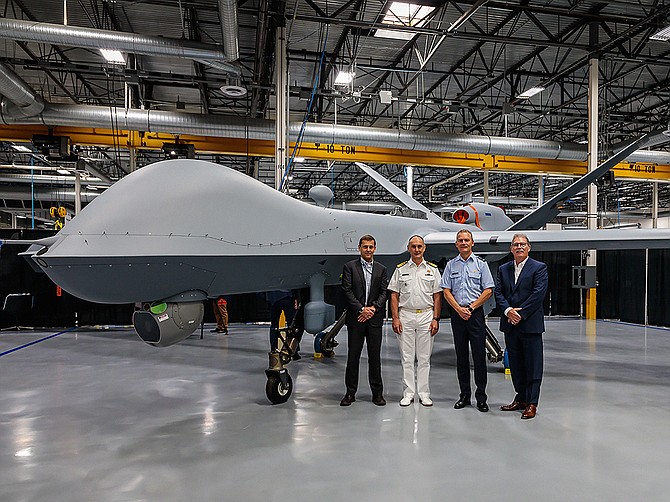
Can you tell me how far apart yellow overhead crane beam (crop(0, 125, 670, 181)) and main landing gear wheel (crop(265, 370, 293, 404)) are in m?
6.78

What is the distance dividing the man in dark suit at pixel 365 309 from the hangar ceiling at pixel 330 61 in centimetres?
251

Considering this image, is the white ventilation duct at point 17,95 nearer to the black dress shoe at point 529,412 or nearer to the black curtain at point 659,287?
the black dress shoe at point 529,412

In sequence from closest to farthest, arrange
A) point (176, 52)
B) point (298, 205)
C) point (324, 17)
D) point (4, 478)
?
point (4, 478), point (298, 205), point (176, 52), point (324, 17)

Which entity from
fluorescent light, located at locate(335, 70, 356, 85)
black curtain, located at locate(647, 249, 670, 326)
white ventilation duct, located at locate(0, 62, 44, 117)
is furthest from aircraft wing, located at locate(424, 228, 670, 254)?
white ventilation duct, located at locate(0, 62, 44, 117)

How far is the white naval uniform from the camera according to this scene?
Result: 16.0 ft

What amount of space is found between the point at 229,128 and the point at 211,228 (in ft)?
26.6

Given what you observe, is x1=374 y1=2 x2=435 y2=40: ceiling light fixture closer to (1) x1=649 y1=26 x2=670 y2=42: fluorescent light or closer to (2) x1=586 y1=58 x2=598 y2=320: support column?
(1) x1=649 y1=26 x2=670 y2=42: fluorescent light

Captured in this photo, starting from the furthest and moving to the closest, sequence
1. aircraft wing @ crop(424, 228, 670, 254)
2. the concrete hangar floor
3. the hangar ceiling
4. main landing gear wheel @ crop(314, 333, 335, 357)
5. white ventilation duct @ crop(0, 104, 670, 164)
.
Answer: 1. white ventilation duct @ crop(0, 104, 670, 164)
2. the hangar ceiling
3. main landing gear wheel @ crop(314, 333, 335, 357)
4. aircraft wing @ crop(424, 228, 670, 254)
5. the concrete hangar floor

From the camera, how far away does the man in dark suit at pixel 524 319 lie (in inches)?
178

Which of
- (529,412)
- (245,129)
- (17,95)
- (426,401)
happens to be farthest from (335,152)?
(529,412)

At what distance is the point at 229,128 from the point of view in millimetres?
11781

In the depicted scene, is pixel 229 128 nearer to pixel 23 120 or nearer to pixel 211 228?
pixel 23 120

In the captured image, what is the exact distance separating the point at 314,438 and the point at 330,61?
442 inches

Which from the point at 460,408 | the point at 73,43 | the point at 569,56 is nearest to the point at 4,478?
the point at 460,408
